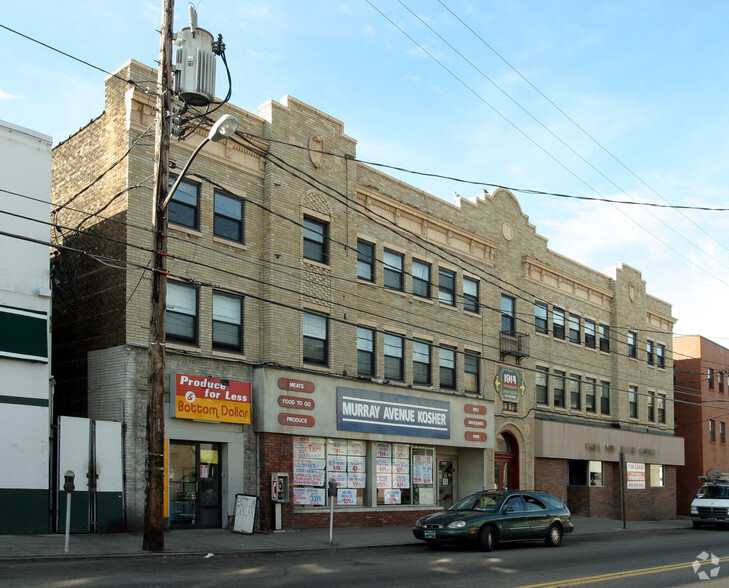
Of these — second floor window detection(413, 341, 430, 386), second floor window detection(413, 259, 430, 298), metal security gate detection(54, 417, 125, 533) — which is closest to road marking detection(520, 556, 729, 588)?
metal security gate detection(54, 417, 125, 533)

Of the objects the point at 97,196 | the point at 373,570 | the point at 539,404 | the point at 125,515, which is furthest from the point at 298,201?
the point at 539,404

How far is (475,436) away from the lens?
2841 centimetres

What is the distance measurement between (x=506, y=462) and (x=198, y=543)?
16.7 metres

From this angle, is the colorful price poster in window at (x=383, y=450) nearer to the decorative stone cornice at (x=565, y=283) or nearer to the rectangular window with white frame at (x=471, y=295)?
the rectangular window with white frame at (x=471, y=295)

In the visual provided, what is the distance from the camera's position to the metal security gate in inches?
678

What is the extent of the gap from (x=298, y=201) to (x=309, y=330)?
365 centimetres

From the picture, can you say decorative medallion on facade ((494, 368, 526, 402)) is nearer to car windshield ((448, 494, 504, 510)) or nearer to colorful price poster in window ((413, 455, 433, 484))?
colorful price poster in window ((413, 455, 433, 484))

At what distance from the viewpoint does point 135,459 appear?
18438 millimetres

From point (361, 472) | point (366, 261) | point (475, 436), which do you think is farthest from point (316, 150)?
point (475, 436)

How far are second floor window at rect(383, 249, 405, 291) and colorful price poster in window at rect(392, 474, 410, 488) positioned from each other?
5.96 m

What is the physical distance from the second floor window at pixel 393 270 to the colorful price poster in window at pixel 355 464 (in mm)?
5489

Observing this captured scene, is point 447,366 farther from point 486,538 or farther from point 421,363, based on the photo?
point 486,538

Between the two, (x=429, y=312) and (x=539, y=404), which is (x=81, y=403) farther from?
(x=539, y=404)

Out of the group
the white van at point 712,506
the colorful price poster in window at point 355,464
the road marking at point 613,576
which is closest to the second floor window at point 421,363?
the colorful price poster in window at point 355,464
